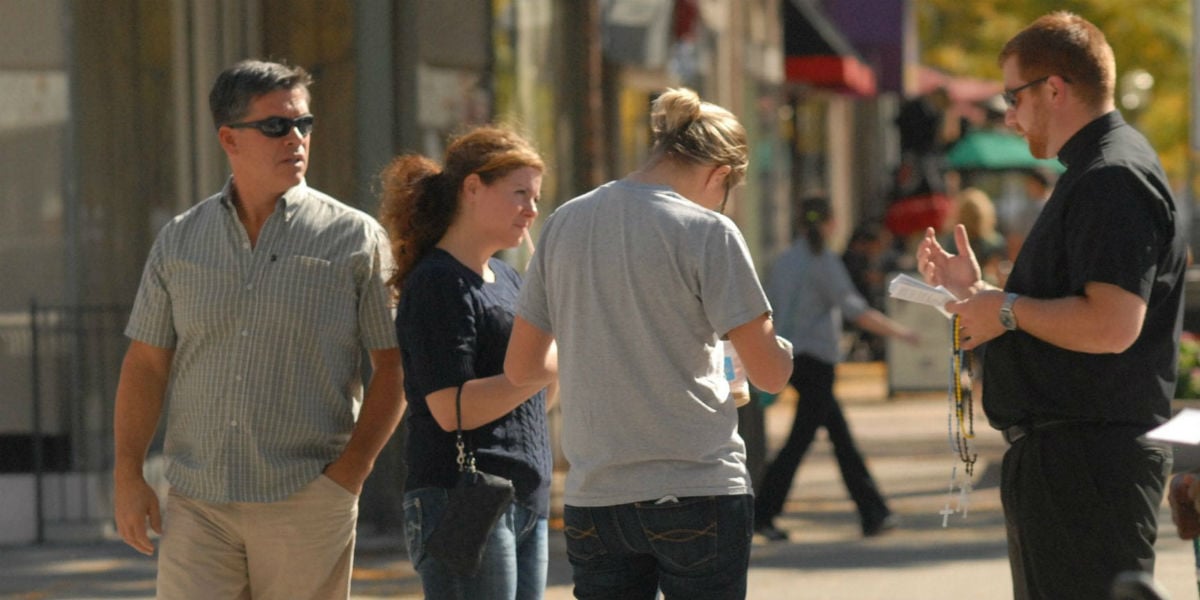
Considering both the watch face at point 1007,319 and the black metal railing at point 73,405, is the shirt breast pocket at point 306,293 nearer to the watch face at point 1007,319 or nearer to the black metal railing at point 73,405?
the watch face at point 1007,319

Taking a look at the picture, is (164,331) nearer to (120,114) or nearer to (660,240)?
(660,240)

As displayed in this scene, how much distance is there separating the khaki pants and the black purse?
37cm

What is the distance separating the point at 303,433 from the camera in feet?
15.6

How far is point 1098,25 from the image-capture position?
4269 cm

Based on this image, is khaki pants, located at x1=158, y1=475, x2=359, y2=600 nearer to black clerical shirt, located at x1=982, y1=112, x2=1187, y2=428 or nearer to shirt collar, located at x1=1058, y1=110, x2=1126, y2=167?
black clerical shirt, located at x1=982, y1=112, x2=1187, y2=428

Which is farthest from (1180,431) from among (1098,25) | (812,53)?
(1098,25)

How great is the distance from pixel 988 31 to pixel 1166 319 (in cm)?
3809

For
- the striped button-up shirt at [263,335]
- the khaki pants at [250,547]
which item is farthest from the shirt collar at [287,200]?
the khaki pants at [250,547]

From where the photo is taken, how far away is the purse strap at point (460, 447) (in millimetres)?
4547

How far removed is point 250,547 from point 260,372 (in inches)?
16.7

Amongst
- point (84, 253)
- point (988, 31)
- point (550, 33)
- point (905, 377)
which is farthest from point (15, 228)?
point (988, 31)

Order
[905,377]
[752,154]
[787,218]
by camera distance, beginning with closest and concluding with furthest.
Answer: [905,377]
[752,154]
[787,218]

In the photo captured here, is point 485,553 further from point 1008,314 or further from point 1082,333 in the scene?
point 1082,333

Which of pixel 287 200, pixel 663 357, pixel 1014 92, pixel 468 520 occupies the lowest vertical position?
pixel 468 520
